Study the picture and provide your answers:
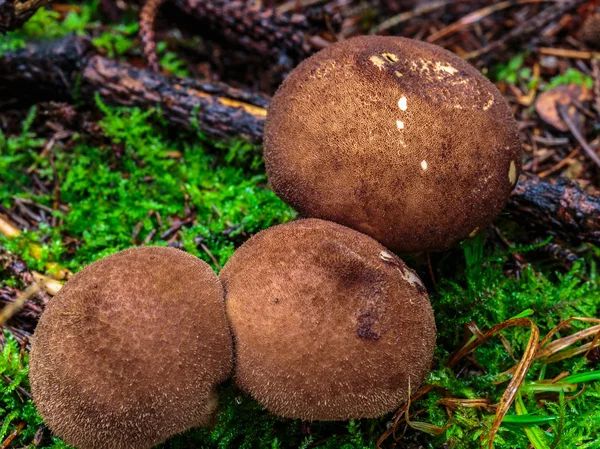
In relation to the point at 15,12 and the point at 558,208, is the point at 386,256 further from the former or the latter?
the point at 15,12

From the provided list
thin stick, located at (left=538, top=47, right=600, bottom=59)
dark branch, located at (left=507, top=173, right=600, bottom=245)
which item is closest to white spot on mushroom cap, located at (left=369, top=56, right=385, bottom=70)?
dark branch, located at (left=507, top=173, right=600, bottom=245)

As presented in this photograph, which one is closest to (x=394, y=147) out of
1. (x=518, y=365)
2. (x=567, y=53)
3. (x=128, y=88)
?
(x=518, y=365)

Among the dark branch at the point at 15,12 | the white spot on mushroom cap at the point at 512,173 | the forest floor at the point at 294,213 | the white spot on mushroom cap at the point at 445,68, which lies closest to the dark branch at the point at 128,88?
the forest floor at the point at 294,213

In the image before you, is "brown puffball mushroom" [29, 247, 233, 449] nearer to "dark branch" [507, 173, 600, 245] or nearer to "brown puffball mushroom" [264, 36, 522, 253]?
"brown puffball mushroom" [264, 36, 522, 253]

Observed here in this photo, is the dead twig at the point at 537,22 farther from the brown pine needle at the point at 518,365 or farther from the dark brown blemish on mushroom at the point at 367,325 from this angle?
the dark brown blemish on mushroom at the point at 367,325

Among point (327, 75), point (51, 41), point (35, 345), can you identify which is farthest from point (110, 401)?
point (51, 41)

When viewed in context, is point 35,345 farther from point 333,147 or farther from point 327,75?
point 327,75
